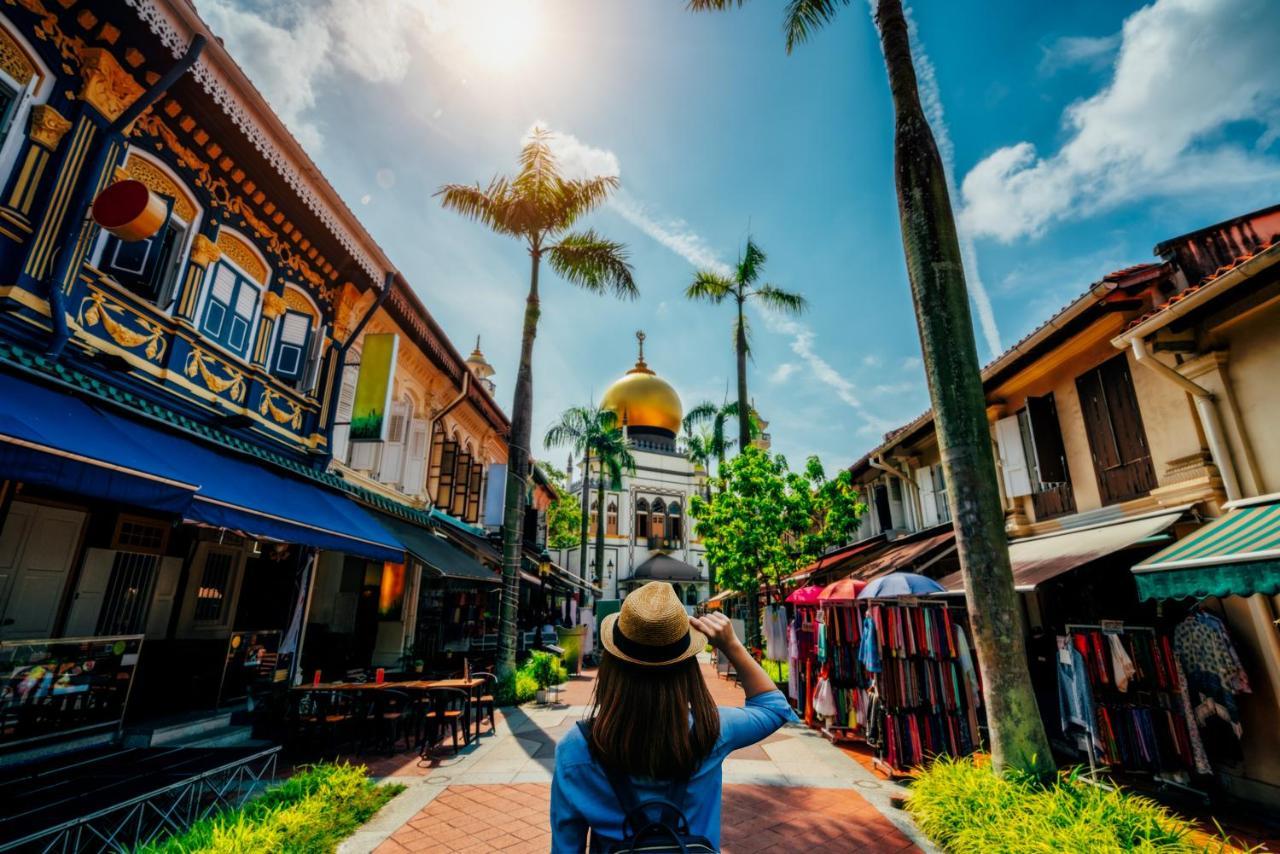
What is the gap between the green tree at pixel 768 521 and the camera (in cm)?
1252

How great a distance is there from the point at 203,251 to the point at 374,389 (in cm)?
309

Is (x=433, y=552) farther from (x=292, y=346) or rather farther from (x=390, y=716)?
(x=292, y=346)

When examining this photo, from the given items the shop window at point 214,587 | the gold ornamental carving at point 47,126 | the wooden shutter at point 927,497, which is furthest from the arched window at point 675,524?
the gold ornamental carving at point 47,126

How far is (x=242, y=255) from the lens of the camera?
777cm

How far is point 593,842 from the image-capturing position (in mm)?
1631

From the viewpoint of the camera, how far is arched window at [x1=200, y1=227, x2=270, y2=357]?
23.7 feet

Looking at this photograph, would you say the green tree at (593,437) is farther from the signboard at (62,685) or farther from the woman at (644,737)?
the woman at (644,737)

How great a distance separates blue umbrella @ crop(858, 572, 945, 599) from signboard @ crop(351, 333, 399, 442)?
7947 mm

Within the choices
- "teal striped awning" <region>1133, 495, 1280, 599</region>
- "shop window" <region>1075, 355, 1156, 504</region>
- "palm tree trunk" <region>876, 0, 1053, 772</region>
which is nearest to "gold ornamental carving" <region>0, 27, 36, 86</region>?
"palm tree trunk" <region>876, 0, 1053, 772</region>

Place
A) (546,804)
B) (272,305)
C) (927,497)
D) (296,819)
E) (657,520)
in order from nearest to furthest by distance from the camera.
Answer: (296,819) < (546,804) < (272,305) < (927,497) < (657,520)

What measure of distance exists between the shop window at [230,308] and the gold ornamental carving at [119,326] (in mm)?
793

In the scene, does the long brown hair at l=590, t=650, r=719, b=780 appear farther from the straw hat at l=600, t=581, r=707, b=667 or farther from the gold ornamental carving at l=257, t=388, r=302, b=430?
the gold ornamental carving at l=257, t=388, r=302, b=430

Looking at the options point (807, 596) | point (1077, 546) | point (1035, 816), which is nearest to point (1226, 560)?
point (1077, 546)

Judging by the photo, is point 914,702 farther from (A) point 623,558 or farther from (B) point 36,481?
(A) point 623,558
